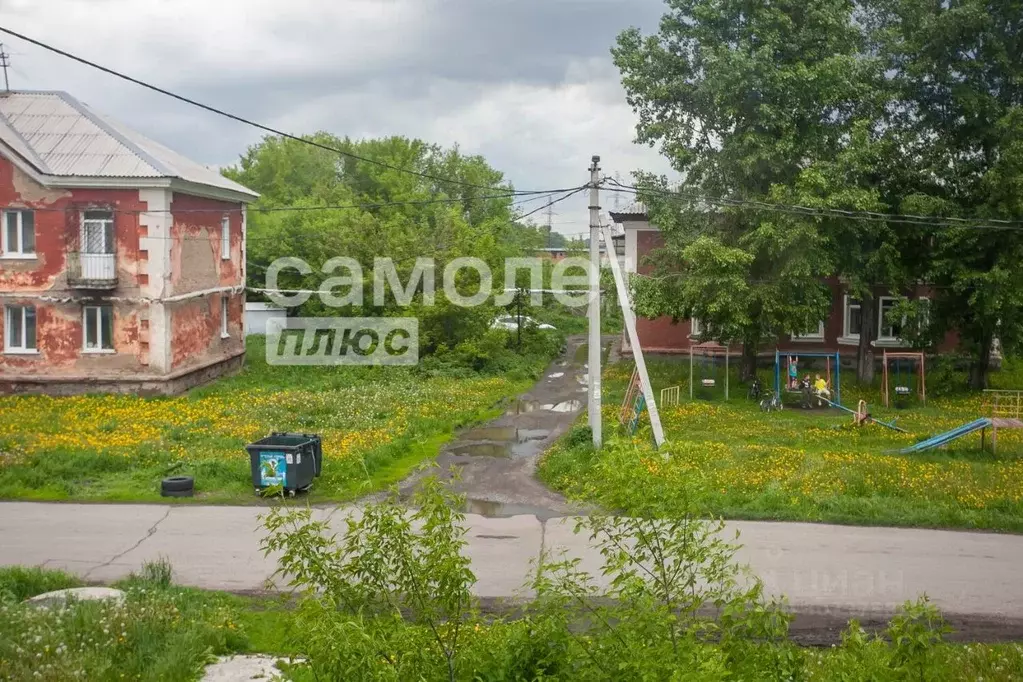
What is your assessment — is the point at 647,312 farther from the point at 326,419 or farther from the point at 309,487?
the point at 309,487

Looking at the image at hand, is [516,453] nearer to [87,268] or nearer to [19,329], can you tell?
[87,268]

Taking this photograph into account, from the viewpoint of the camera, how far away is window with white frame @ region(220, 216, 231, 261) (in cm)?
2944

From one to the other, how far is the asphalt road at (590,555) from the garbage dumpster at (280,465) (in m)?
0.59

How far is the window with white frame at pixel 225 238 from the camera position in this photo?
29.4m

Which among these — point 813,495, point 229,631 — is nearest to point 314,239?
point 813,495

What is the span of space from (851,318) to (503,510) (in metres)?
19.7

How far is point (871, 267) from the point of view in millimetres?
25312

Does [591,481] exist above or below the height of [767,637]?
above

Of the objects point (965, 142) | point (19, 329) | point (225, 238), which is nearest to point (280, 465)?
point (19, 329)

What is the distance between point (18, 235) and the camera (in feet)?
81.7

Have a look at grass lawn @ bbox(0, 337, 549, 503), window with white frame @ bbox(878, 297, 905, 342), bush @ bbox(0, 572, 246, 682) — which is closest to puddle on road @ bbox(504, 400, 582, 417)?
grass lawn @ bbox(0, 337, 549, 503)

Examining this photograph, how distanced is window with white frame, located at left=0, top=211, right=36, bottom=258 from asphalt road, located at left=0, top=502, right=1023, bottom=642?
1211 cm

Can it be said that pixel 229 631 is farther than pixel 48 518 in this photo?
No

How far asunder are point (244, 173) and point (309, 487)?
178 ft
